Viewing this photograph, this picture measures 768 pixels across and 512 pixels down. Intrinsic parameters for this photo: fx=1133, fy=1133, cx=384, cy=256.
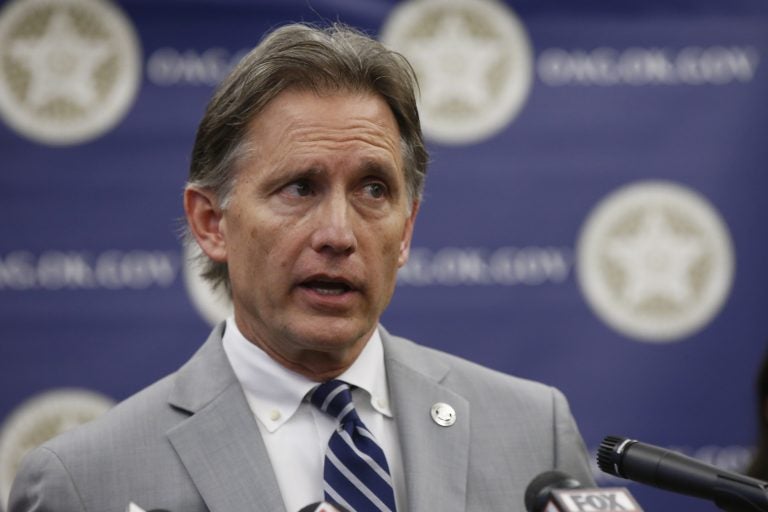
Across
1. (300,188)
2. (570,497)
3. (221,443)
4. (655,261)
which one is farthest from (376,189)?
(655,261)

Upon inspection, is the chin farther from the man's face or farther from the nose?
the nose

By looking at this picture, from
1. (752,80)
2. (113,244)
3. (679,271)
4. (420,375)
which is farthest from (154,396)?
(752,80)

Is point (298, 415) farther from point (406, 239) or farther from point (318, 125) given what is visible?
point (318, 125)

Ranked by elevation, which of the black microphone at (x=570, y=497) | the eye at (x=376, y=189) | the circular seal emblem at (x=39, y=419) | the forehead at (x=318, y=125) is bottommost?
the circular seal emblem at (x=39, y=419)

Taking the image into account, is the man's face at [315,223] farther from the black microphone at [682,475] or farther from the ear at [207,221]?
the black microphone at [682,475]

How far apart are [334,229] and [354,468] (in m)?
0.49

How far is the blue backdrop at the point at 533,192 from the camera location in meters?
4.22

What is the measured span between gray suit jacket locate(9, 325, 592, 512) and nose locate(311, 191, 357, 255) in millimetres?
400

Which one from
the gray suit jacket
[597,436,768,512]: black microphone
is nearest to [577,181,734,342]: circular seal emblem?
the gray suit jacket

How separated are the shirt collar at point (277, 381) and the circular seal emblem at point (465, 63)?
1.88 metres

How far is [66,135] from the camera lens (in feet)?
13.8

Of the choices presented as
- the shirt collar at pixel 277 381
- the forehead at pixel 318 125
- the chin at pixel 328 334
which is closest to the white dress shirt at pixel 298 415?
the shirt collar at pixel 277 381

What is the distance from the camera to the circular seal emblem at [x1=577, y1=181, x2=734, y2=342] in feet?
14.1

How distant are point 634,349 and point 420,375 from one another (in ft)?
6.20
